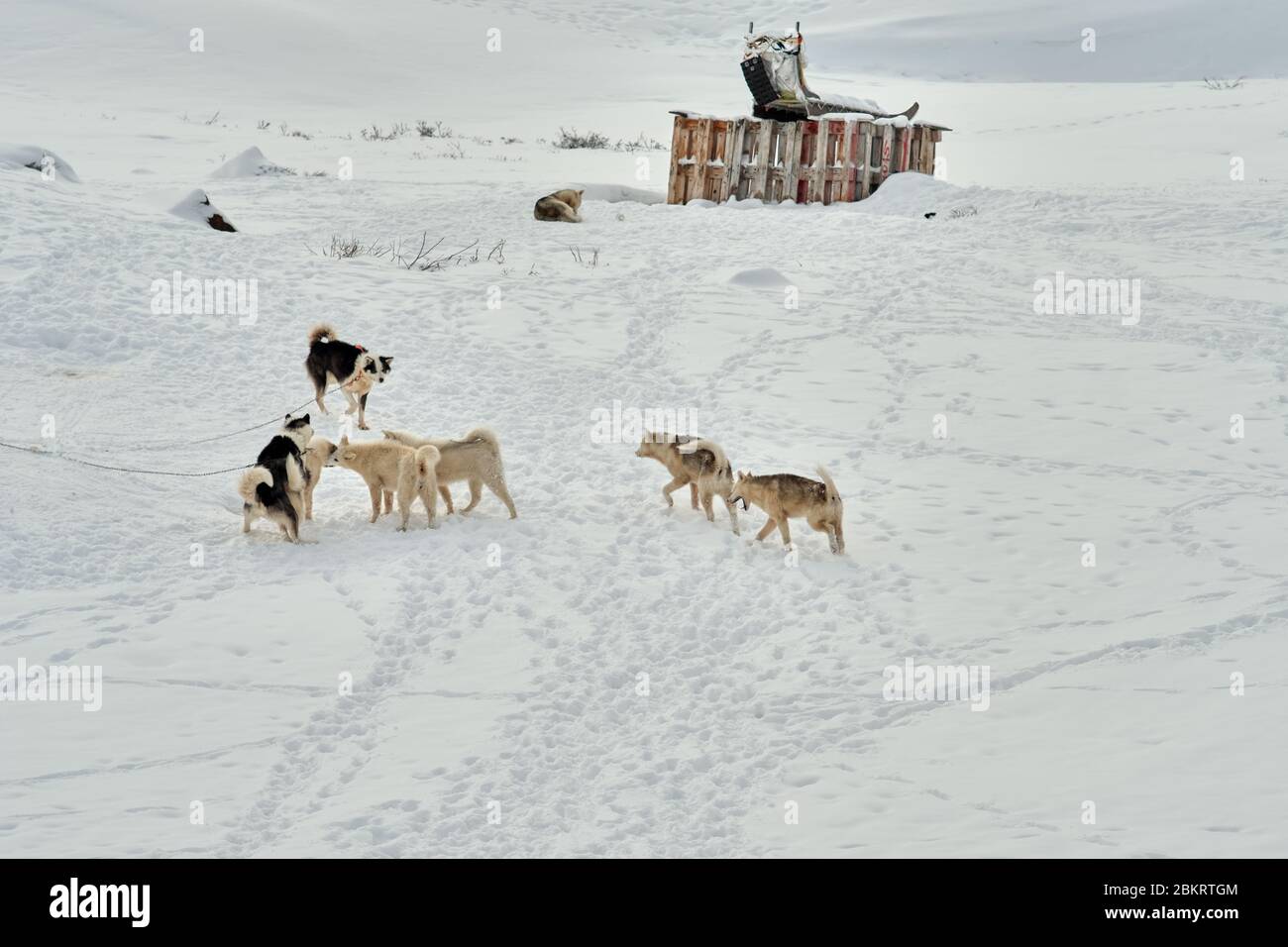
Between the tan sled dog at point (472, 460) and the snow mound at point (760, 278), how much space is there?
6.93m

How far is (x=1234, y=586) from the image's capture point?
8742 mm

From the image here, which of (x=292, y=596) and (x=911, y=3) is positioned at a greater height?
(x=911, y=3)

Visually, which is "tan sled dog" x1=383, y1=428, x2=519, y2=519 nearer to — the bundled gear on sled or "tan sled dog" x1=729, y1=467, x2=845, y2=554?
"tan sled dog" x1=729, y1=467, x2=845, y2=554

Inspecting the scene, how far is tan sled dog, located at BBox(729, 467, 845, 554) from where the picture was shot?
9453mm

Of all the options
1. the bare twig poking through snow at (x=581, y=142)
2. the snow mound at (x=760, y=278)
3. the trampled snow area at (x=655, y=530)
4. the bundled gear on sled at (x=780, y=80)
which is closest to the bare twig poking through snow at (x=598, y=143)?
the bare twig poking through snow at (x=581, y=142)

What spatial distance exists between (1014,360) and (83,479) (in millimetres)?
9320

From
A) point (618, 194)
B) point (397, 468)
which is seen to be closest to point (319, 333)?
point (397, 468)

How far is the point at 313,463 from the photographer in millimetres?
9750

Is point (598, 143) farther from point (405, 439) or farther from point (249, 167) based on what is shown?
point (405, 439)

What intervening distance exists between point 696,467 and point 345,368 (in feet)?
12.5

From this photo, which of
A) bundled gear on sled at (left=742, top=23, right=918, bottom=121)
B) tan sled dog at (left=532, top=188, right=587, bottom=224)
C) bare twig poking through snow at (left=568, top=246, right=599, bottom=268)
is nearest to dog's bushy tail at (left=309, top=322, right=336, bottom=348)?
bare twig poking through snow at (left=568, top=246, right=599, bottom=268)

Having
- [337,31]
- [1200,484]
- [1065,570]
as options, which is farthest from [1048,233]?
[337,31]
